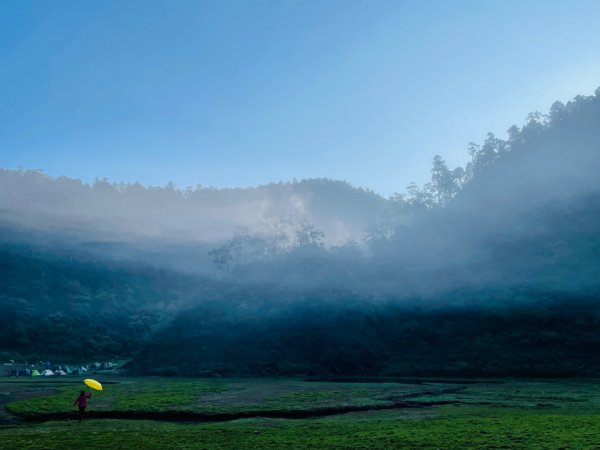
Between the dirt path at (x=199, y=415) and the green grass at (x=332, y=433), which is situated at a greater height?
the green grass at (x=332, y=433)

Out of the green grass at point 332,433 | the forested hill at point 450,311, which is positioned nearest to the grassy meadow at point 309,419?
the green grass at point 332,433

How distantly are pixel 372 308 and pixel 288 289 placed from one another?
31878mm

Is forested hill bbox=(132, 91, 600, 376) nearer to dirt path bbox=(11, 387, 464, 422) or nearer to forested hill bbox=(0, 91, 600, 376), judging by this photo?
forested hill bbox=(0, 91, 600, 376)

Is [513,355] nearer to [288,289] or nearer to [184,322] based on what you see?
[288,289]

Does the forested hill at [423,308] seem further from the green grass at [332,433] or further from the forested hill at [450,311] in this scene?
the green grass at [332,433]

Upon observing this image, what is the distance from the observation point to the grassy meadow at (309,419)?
3369 centimetres

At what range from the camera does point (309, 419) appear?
4847cm

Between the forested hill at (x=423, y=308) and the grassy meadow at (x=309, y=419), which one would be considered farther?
the forested hill at (x=423, y=308)

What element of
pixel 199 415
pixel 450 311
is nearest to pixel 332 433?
pixel 199 415

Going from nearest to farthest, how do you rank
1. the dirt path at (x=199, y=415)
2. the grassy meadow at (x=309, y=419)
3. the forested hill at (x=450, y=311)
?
1. the grassy meadow at (x=309, y=419)
2. the dirt path at (x=199, y=415)
3. the forested hill at (x=450, y=311)

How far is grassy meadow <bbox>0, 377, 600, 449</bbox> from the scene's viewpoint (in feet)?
111

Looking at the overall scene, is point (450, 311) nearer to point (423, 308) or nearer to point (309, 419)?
point (423, 308)

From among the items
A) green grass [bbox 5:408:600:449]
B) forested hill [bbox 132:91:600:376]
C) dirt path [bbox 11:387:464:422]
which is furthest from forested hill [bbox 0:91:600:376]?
green grass [bbox 5:408:600:449]

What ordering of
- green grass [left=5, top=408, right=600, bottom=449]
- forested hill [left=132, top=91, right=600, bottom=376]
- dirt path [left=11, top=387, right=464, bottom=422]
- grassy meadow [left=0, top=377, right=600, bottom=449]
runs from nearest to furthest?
green grass [left=5, top=408, right=600, bottom=449]
grassy meadow [left=0, top=377, right=600, bottom=449]
dirt path [left=11, top=387, right=464, bottom=422]
forested hill [left=132, top=91, right=600, bottom=376]
